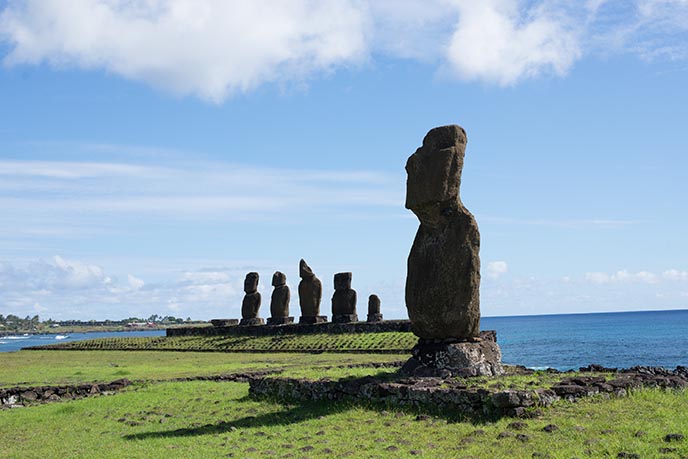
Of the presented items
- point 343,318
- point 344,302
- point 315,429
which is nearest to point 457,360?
point 315,429

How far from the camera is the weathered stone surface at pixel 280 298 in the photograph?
54.0 meters

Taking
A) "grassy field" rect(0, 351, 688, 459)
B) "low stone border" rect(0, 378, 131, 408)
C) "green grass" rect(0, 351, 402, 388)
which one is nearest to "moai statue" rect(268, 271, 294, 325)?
"green grass" rect(0, 351, 402, 388)

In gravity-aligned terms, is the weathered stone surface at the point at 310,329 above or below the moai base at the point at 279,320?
below

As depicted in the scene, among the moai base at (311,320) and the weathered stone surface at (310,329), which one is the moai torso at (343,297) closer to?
the moai base at (311,320)

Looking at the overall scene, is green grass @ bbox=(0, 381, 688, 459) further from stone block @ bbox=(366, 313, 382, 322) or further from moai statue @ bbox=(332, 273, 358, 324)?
stone block @ bbox=(366, 313, 382, 322)

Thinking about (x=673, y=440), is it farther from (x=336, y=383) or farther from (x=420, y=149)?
(x=420, y=149)

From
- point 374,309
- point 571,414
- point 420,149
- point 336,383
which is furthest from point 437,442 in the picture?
point 374,309

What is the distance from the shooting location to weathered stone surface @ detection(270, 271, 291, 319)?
2126 inches

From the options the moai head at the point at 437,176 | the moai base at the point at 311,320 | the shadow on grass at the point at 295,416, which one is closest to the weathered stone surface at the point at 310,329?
the moai base at the point at 311,320

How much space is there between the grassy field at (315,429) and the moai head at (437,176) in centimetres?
455

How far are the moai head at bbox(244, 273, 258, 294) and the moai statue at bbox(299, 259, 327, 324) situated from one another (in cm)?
634

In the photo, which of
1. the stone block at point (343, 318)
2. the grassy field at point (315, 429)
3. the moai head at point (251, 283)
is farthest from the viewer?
the moai head at point (251, 283)

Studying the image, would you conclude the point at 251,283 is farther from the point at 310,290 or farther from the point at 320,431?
the point at 320,431

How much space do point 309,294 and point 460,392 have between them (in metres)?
37.5
